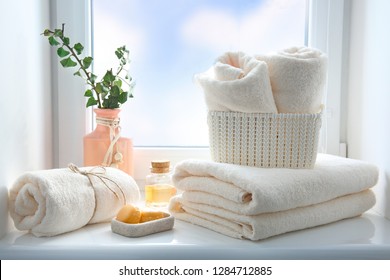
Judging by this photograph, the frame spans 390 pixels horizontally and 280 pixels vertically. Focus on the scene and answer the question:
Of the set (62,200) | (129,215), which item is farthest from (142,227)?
(62,200)

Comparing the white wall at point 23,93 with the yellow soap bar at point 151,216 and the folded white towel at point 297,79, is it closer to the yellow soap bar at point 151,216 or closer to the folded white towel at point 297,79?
the yellow soap bar at point 151,216

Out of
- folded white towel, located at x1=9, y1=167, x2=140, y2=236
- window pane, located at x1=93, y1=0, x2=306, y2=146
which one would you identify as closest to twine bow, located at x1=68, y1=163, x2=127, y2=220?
folded white towel, located at x1=9, y1=167, x2=140, y2=236

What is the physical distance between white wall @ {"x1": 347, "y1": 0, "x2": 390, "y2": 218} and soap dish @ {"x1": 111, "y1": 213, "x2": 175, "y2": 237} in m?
0.49

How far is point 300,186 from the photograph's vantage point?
0.95 meters

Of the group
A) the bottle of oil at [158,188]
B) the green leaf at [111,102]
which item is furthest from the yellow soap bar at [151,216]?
the green leaf at [111,102]

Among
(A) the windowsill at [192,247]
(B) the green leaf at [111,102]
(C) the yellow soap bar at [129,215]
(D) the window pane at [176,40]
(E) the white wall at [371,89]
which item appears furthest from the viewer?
(D) the window pane at [176,40]

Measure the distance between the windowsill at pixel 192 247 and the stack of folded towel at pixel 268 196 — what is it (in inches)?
1.3

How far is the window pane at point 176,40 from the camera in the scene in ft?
4.37

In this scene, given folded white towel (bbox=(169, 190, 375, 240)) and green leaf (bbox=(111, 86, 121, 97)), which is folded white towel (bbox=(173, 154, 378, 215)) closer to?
folded white towel (bbox=(169, 190, 375, 240))

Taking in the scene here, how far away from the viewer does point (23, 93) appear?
1.06 metres
